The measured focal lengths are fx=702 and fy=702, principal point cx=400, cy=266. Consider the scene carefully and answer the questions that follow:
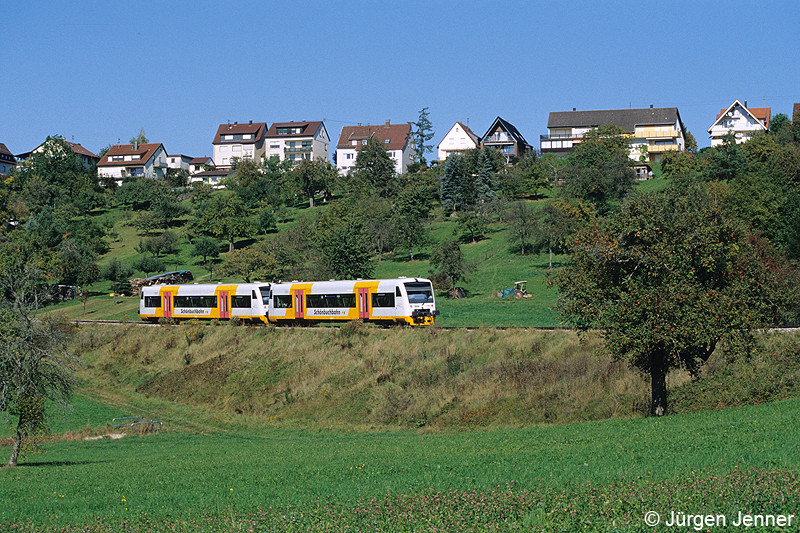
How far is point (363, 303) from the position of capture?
45.2 m

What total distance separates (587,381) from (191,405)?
80.3 ft

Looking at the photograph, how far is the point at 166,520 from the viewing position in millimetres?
11734

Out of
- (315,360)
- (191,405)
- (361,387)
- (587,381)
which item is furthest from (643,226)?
(191,405)

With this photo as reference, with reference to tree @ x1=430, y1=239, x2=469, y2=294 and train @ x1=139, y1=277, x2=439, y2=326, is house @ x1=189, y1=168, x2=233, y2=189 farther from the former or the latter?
tree @ x1=430, y1=239, x2=469, y2=294

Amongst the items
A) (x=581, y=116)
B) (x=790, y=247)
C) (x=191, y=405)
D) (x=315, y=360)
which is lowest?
(x=191, y=405)

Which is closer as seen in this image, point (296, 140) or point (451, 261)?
point (451, 261)

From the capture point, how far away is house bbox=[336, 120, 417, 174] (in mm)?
132750

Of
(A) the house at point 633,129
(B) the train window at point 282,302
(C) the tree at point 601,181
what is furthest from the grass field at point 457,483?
(A) the house at point 633,129

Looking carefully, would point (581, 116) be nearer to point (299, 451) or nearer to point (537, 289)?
point (537, 289)

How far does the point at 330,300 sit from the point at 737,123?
325 feet

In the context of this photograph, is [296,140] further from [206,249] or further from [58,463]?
[58,463]

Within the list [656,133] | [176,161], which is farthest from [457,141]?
[176,161]

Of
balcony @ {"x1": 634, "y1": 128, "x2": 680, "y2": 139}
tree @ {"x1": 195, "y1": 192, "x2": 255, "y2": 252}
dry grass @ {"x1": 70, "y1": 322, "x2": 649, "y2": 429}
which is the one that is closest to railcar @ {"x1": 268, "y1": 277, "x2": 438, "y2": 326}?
dry grass @ {"x1": 70, "y1": 322, "x2": 649, "y2": 429}

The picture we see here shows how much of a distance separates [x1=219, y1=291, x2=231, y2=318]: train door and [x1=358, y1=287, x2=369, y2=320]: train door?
14.8 metres
